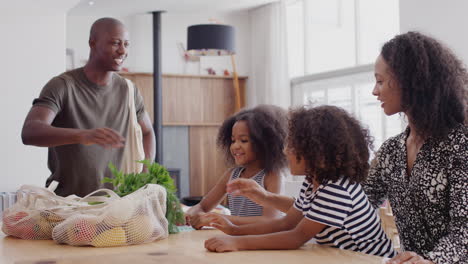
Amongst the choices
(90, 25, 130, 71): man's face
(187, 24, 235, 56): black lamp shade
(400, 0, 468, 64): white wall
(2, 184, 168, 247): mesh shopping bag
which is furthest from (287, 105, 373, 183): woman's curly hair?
(187, 24, 235, 56): black lamp shade

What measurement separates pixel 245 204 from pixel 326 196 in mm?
855

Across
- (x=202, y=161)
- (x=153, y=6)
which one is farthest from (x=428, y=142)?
(x=202, y=161)

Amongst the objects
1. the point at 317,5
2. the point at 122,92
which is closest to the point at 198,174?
the point at 317,5

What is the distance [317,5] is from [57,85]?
598cm

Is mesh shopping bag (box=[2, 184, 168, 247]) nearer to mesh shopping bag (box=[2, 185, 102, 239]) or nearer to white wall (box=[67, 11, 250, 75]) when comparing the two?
mesh shopping bag (box=[2, 185, 102, 239])

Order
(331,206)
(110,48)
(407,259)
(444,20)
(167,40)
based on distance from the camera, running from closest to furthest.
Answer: (407,259) < (331,206) < (110,48) < (444,20) < (167,40)

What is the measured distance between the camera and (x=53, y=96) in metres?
2.12

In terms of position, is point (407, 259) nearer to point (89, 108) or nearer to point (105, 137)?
point (105, 137)

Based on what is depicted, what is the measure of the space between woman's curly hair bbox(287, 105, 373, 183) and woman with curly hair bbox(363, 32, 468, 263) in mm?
118

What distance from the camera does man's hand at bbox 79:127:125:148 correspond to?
169 cm

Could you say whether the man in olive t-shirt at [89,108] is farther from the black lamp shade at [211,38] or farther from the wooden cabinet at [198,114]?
the wooden cabinet at [198,114]

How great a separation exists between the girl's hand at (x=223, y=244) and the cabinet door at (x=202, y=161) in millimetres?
6614

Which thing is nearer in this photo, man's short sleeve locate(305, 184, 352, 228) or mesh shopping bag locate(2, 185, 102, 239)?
man's short sleeve locate(305, 184, 352, 228)

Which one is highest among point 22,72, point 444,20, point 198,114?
point 444,20
